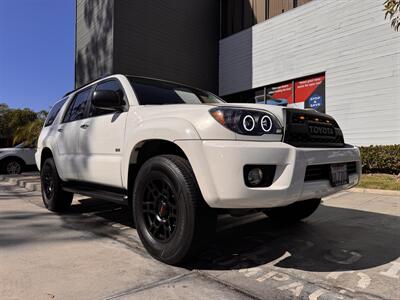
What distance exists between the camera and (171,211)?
3.10 metres

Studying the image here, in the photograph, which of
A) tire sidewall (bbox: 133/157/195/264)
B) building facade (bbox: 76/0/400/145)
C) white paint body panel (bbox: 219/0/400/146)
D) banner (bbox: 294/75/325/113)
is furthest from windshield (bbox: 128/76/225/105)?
banner (bbox: 294/75/325/113)

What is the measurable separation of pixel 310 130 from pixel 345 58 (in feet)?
28.9

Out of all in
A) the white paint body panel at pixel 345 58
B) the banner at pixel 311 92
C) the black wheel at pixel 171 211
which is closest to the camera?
the black wheel at pixel 171 211

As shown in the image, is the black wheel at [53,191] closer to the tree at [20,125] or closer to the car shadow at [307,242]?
the car shadow at [307,242]

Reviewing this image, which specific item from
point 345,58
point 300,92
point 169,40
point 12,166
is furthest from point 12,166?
point 345,58

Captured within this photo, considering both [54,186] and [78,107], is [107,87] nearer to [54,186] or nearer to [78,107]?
[78,107]

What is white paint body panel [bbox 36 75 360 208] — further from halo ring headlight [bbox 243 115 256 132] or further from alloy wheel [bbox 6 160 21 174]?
alloy wheel [bbox 6 160 21 174]

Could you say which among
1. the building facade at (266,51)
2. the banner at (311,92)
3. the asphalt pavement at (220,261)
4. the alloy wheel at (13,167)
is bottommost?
the asphalt pavement at (220,261)

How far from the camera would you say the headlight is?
2764 millimetres

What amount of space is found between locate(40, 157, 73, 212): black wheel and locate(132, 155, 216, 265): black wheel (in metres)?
2.38

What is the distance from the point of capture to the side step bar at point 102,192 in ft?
12.2

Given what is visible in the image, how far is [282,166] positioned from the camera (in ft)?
8.97

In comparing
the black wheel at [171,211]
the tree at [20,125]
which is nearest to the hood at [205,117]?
the black wheel at [171,211]

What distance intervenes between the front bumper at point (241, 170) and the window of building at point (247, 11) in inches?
450
